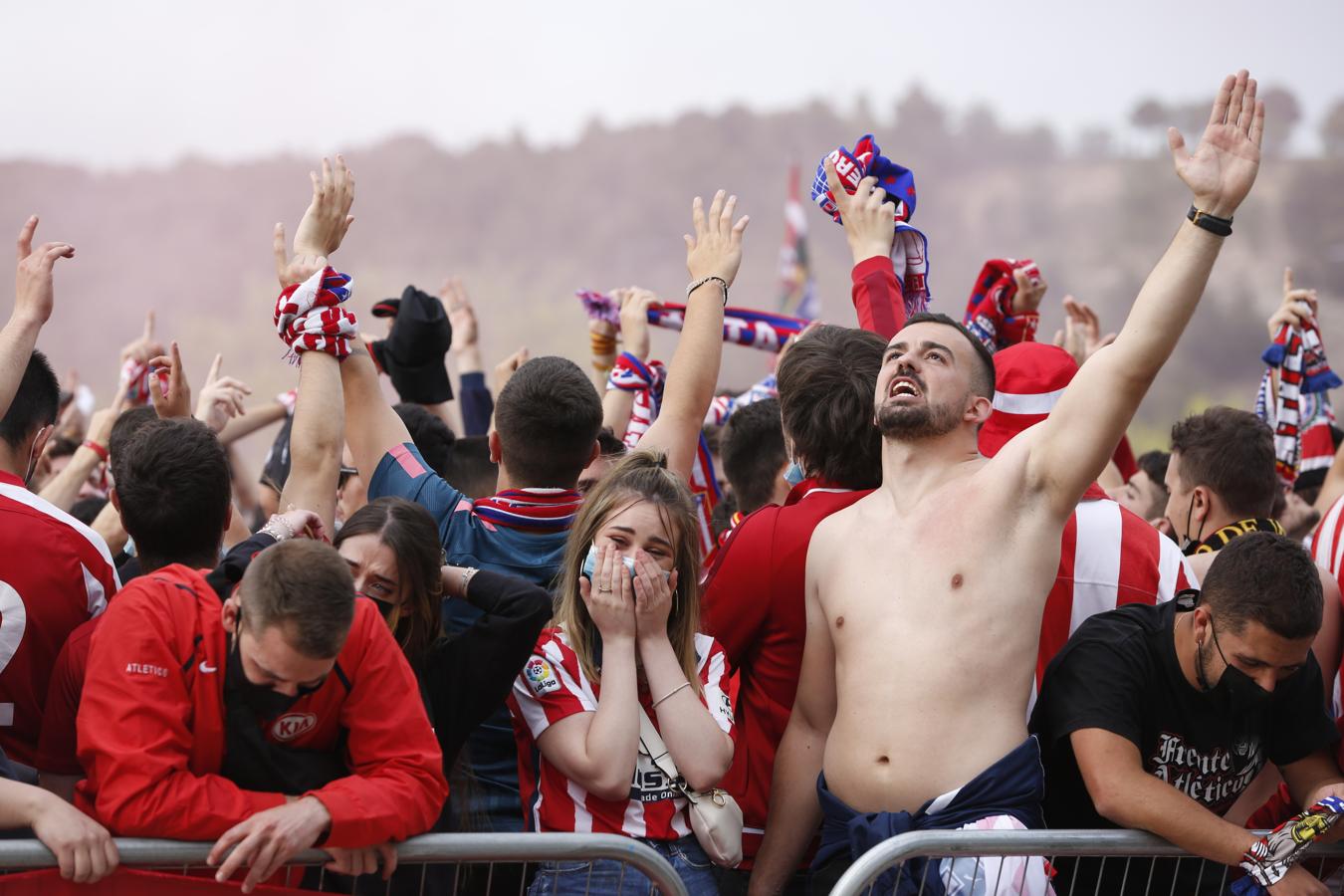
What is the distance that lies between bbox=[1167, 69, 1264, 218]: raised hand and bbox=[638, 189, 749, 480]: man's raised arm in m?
1.22

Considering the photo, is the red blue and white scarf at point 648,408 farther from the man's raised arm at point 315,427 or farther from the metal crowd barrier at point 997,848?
the metal crowd barrier at point 997,848

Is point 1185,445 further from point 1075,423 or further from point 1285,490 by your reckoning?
point 1285,490

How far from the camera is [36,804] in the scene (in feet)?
8.10

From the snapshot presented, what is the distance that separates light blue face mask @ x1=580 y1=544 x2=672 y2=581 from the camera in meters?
3.00

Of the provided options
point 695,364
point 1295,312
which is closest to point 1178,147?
point 695,364

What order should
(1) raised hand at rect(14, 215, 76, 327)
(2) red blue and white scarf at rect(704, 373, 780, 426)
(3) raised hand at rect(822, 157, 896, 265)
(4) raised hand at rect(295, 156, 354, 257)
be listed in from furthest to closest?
(2) red blue and white scarf at rect(704, 373, 780, 426) → (3) raised hand at rect(822, 157, 896, 265) → (4) raised hand at rect(295, 156, 354, 257) → (1) raised hand at rect(14, 215, 76, 327)

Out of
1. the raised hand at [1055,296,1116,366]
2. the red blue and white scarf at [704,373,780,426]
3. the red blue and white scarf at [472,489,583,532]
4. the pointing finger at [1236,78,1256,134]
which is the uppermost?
the pointing finger at [1236,78,1256,134]

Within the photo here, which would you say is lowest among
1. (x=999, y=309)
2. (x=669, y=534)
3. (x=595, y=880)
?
(x=595, y=880)

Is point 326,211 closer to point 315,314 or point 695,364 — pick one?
point 315,314

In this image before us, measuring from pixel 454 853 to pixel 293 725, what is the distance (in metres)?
0.39

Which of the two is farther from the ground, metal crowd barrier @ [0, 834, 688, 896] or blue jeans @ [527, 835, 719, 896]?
metal crowd barrier @ [0, 834, 688, 896]

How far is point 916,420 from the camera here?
3107 millimetres

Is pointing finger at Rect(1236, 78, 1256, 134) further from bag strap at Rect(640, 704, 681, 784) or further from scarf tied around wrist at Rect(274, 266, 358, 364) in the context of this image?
scarf tied around wrist at Rect(274, 266, 358, 364)

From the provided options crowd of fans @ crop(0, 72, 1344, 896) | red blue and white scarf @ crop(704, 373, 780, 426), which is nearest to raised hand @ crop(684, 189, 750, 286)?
crowd of fans @ crop(0, 72, 1344, 896)
